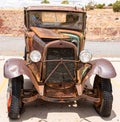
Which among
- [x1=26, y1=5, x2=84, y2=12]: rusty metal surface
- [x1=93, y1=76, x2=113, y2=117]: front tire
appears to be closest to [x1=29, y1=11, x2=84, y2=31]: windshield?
[x1=26, y1=5, x2=84, y2=12]: rusty metal surface

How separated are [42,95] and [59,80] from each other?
0.52 meters

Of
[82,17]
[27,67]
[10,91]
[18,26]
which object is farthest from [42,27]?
[18,26]

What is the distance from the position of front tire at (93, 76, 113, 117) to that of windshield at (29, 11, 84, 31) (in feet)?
5.57

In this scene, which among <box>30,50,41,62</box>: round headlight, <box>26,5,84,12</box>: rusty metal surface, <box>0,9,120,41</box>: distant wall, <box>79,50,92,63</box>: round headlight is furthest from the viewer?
<box>0,9,120,41</box>: distant wall

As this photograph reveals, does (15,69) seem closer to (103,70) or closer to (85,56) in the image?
(85,56)

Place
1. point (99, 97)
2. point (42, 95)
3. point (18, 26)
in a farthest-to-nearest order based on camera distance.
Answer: point (18, 26), point (99, 97), point (42, 95)

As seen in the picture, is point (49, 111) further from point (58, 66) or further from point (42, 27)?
point (42, 27)

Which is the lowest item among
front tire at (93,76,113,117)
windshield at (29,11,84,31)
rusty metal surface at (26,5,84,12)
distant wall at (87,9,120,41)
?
distant wall at (87,9,120,41)

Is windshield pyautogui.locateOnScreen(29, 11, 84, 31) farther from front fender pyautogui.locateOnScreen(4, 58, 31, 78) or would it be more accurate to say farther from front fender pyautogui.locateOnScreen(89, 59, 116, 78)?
front fender pyautogui.locateOnScreen(4, 58, 31, 78)

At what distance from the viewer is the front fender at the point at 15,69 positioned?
6.98 meters

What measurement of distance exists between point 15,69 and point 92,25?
112 feet

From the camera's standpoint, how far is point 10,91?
709 cm

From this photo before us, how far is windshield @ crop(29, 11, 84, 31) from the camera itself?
28.0 ft

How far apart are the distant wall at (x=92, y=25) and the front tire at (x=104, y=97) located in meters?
24.8
